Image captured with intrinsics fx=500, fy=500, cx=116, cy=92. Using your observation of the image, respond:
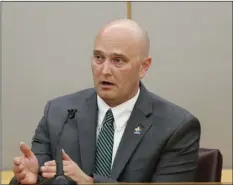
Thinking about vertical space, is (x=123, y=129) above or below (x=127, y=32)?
below

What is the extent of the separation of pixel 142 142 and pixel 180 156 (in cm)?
15

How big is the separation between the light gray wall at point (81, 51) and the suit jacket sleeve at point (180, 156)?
1.02 metres

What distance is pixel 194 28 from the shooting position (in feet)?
9.60

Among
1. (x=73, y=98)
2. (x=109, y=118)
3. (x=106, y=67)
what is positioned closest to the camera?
(x=106, y=67)

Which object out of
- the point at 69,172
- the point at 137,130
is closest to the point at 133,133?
the point at 137,130

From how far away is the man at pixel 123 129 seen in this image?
1.86 meters

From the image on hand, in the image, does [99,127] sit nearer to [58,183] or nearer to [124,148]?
[124,148]

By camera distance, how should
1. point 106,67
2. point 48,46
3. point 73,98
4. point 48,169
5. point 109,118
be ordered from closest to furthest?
point 48,169 < point 106,67 < point 109,118 < point 73,98 < point 48,46

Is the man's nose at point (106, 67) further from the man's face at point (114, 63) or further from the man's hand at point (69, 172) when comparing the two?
the man's hand at point (69, 172)

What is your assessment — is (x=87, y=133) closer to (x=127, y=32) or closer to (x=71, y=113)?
(x=71, y=113)

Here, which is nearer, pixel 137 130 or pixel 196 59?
pixel 137 130

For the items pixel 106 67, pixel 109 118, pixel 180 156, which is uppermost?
pixel 106 67

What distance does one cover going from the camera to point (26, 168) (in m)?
1.67

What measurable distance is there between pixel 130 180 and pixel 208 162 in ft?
1.03
